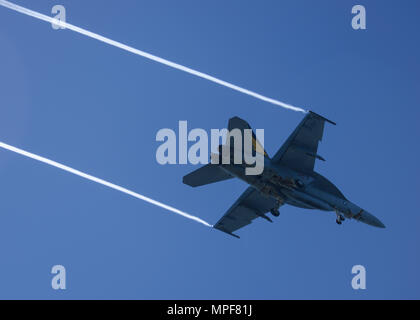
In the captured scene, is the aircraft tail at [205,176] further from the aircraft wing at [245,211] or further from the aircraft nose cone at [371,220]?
the aircraft nose cone at [371,220]

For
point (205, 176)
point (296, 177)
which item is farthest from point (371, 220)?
point (205, 176)

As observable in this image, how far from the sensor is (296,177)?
143 feet

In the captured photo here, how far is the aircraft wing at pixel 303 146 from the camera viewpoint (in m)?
42.4

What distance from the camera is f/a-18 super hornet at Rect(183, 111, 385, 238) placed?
42.5 m

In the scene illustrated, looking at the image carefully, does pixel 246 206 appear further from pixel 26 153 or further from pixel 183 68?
pixel 26 153

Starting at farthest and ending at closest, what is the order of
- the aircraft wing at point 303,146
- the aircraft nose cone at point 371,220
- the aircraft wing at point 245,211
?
the aircraft wing at point 245,211 < the aircraft nose cone at point 371,220 < the aircraft wing at point 303,146

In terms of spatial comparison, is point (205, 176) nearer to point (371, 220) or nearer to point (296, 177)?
point (296, 177)

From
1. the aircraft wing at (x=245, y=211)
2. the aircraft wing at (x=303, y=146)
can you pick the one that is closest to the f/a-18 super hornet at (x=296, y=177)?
the aircraft wing at (x=303, y=146)

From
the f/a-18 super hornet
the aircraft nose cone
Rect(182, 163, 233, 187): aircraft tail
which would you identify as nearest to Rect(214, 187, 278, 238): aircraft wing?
the f/a-18 super hornet

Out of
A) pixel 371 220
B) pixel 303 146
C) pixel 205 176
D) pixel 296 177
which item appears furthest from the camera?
pixel 371 220

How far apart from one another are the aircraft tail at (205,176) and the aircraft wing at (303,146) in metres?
3.74

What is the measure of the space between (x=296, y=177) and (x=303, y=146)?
84.0 inches

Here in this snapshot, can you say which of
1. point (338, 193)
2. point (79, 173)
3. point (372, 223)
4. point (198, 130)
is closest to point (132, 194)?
point (79, 173)

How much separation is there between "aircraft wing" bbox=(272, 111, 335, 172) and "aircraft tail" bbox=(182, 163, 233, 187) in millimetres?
3745
